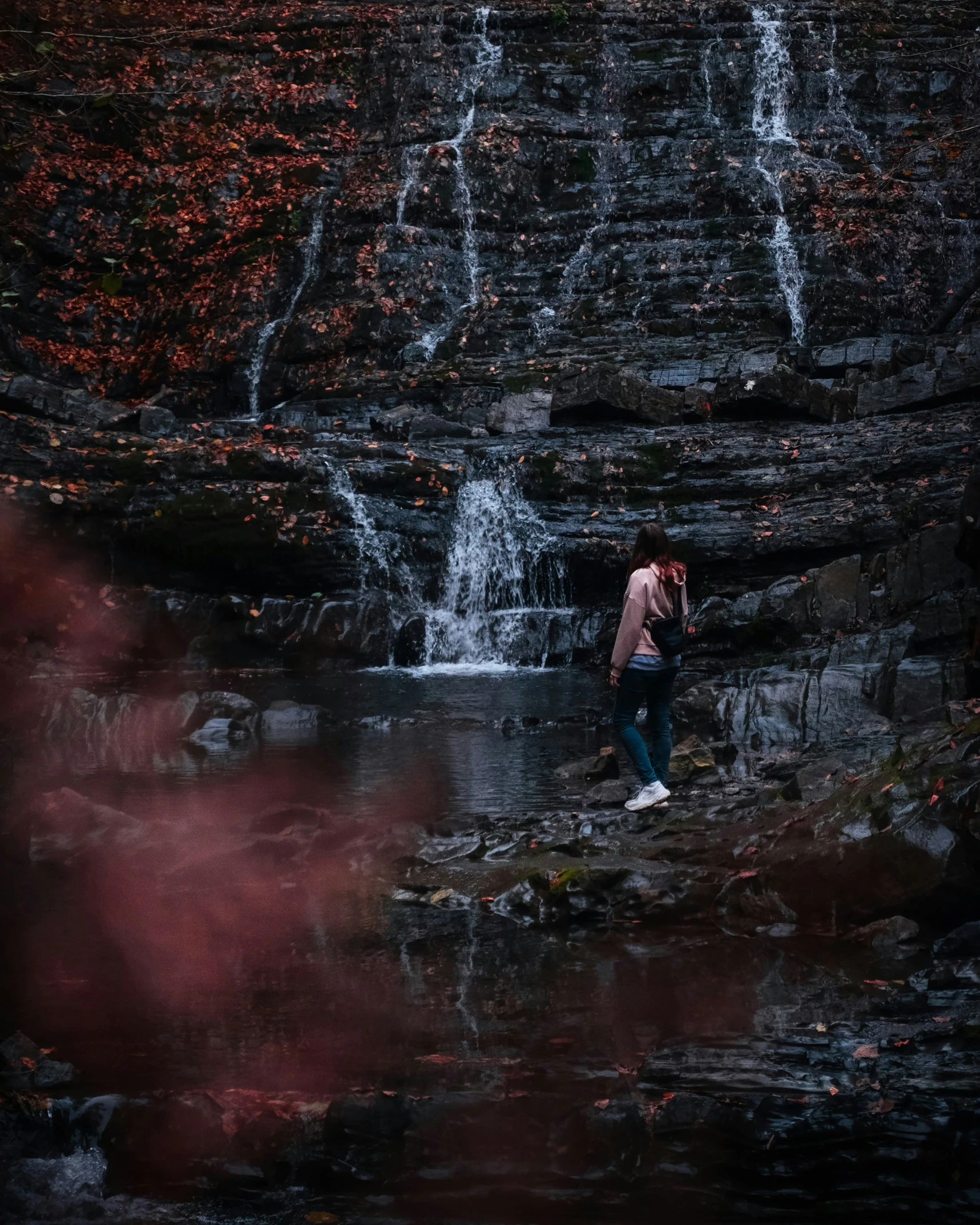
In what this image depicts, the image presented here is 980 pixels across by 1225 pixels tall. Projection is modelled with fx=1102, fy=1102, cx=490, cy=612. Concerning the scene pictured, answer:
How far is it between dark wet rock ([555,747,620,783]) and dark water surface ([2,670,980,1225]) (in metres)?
1.96

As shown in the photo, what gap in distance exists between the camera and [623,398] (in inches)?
669

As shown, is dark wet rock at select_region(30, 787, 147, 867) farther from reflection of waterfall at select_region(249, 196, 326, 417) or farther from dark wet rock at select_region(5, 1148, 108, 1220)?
reflection of waterfall at select_region(249, 196, 326, 417)

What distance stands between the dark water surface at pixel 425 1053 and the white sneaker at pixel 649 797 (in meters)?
1.41

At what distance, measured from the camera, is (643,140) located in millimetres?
25188

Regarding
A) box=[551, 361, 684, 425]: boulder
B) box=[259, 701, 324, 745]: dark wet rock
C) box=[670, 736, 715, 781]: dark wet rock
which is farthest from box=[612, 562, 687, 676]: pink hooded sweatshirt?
box=[551, 361, 684, 425]: boulder

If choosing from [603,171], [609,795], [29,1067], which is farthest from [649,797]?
[603,171]

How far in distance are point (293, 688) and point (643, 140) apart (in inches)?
710

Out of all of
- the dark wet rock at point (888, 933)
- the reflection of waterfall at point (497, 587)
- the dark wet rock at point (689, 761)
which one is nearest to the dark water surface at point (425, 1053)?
the dark wet rock at point (888, 933)

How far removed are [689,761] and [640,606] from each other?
1567 millimetres

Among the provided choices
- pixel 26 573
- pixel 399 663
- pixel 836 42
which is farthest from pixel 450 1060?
pixel 836 42

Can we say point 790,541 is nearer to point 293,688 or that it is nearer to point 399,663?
point 399,663

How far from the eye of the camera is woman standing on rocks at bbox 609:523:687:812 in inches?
264

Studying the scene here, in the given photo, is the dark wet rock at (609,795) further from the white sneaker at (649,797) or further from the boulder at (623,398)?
the boulder at (623,398)

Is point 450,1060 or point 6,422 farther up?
point 6,422
